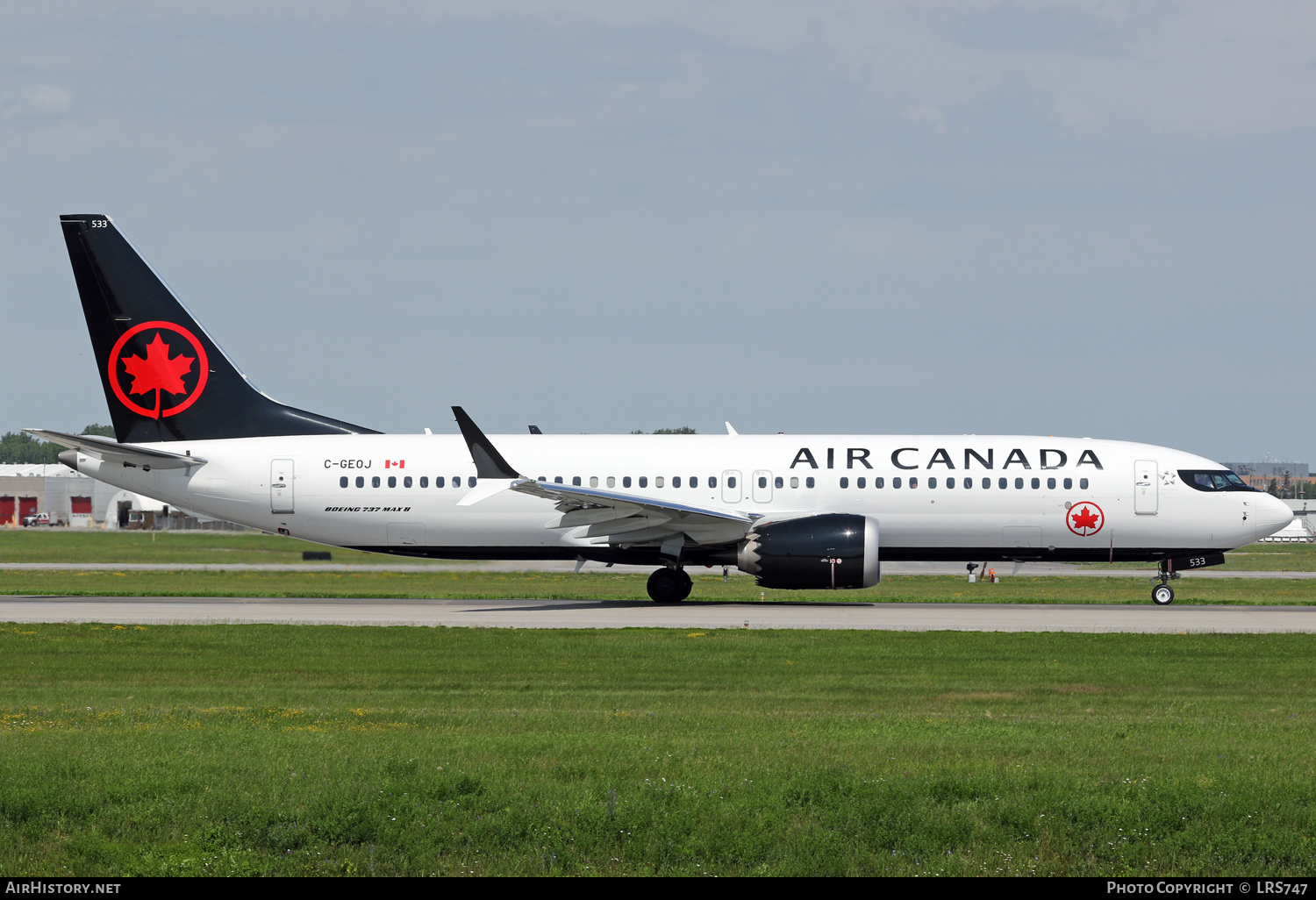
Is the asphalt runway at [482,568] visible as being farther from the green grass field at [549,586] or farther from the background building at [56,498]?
the background building at [56,498]

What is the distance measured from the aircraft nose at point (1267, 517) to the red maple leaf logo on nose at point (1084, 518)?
13.1ft

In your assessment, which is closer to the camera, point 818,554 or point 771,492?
point 818,554

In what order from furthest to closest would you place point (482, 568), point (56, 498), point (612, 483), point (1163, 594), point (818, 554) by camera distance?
point (56, 498), point (482, 568), point (1163, 594), point (612, 483), point (818, 554)

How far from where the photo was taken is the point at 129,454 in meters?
31.6

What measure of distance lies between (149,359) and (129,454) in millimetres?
2506

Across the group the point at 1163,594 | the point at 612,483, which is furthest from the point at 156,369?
the point at 1163,594

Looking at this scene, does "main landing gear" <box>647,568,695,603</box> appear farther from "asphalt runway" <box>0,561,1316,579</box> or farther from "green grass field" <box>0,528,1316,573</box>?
"green grass field" <box>0,528,1316,573</box>

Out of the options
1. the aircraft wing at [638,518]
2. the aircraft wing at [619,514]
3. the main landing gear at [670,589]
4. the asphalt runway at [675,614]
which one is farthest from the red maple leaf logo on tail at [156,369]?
the main landing gear at [670,589]

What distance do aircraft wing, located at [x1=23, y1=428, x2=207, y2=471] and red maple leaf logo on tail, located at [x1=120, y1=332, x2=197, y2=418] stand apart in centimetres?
153

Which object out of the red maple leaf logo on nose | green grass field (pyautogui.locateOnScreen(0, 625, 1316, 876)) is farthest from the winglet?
the red maple leaf logo on nose

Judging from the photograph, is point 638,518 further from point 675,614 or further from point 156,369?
point 156,369

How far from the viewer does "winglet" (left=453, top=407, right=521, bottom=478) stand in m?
28.8
